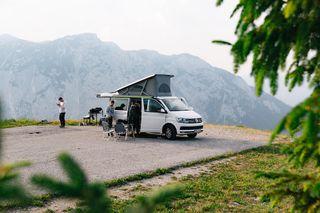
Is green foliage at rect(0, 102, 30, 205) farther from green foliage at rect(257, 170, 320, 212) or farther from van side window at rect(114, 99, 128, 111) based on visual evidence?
van side window at rect(114, 99, 128, 111)

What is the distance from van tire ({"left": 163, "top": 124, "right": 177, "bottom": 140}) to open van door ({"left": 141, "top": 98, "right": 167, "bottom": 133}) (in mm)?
245

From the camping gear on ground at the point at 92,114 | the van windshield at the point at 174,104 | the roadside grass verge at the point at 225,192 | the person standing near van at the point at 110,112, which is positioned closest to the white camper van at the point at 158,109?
the van windshield at the point at 174,104

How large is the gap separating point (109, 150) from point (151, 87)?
16.6ft

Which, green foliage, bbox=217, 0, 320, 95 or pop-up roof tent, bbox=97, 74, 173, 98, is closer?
green foliage, bbox=217, 0, 320, 95

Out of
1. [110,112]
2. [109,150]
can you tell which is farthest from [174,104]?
[109,150]

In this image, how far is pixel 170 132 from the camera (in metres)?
17.4

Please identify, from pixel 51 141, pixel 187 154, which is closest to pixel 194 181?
pixel 187 154

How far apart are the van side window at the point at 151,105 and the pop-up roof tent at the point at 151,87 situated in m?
0.42

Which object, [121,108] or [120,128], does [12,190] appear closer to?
[120,128]

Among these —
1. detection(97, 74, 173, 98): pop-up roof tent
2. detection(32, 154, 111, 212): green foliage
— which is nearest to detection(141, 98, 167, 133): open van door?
detection(97, 74, 173, 98): pop-up roof tent

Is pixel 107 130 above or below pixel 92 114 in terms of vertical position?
below

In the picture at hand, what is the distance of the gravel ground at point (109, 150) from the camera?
1105 centimetres

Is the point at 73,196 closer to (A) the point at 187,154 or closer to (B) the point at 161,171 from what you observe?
(B) the point at 161,171

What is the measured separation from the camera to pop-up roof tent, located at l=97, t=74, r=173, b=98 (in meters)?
18.3
